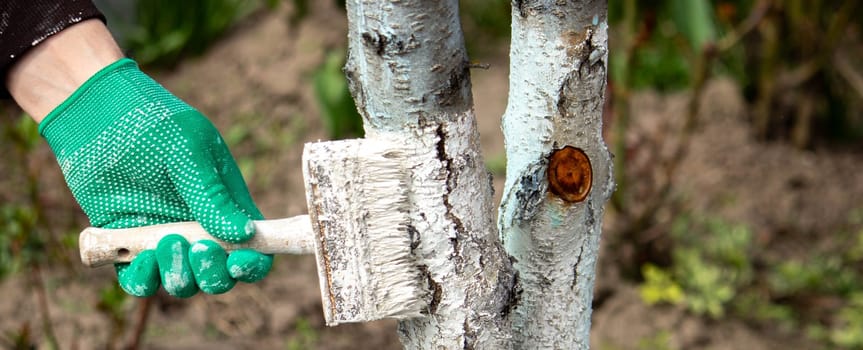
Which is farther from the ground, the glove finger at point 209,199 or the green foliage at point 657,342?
the glove finger at point 209,199

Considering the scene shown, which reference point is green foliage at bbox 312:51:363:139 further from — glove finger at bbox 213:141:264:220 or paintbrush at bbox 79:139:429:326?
paintbrush at bbox 79:139:429:326

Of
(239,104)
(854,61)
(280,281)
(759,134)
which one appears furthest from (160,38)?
(854,61)

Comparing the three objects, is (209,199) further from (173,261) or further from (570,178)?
(570,178)

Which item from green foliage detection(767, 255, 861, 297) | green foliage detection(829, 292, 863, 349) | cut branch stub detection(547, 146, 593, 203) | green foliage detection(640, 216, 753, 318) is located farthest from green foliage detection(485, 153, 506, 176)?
cut branch stub detection(547, 146, 593, 203)

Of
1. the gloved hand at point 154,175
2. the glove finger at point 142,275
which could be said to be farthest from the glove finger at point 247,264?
the glove finger at point 142,275

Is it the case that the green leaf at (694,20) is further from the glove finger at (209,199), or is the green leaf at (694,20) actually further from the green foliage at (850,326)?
the glove finger at (209,199)

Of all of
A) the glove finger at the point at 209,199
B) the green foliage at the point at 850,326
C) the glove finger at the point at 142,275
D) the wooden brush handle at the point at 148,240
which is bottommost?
the green foliage at the point at 850,326

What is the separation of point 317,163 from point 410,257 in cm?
17

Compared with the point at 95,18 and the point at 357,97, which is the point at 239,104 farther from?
the point at 357,97

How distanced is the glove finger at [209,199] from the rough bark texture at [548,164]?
36 cm

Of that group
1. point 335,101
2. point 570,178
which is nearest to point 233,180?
point 570,178

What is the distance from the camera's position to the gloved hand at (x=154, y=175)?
1079 mm

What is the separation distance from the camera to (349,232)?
3.15ft

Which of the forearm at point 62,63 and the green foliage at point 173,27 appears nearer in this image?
the forearm at point 62,63
